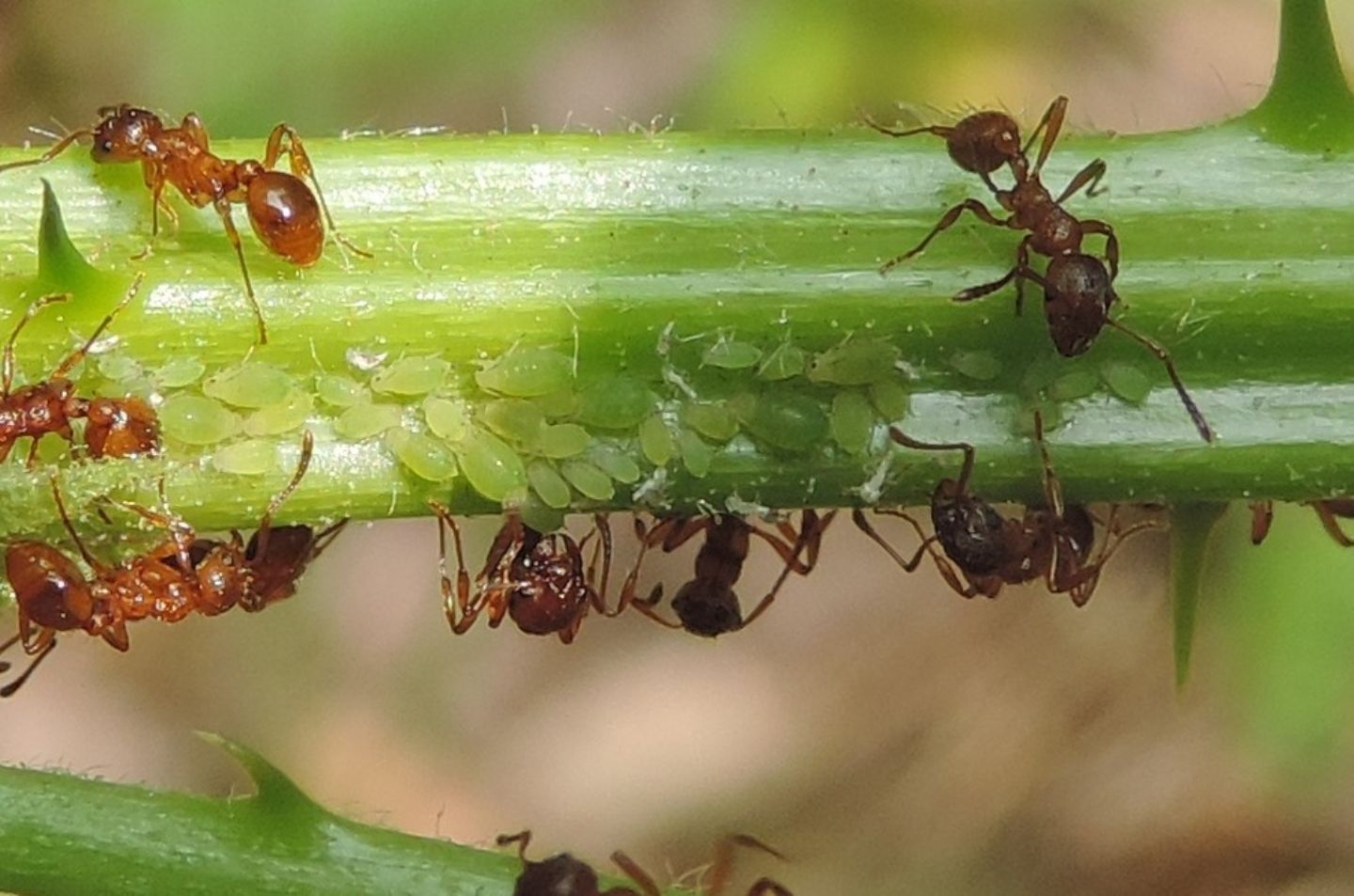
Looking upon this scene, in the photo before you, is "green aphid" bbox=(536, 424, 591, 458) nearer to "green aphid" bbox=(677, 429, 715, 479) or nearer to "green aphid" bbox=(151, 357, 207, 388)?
"green aphid" bbox=(677, 429, 715, 479)

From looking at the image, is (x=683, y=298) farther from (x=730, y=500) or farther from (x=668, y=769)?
(x=668, y=769)

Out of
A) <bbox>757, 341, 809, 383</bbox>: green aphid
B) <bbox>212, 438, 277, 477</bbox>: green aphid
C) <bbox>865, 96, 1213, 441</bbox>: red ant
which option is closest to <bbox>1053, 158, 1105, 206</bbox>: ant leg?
<bbox>865, 96, 1213, 441</bbox>: red ant

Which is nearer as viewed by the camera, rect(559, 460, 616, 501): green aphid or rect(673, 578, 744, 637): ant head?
rect(559, 460, 616, 501): green aphid

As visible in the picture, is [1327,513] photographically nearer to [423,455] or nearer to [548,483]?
[548,483]

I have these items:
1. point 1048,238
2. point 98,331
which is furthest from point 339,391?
point 1048,238

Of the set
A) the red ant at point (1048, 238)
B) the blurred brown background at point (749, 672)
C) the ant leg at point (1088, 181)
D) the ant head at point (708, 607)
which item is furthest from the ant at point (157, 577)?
the blurred brown background at point (749, 672)

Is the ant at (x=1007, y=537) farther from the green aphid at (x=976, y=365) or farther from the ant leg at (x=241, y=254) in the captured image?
the ant leg at (x=241, y=254)

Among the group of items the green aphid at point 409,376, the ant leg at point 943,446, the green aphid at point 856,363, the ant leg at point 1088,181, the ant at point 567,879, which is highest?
the ant leg at point 1088,181
